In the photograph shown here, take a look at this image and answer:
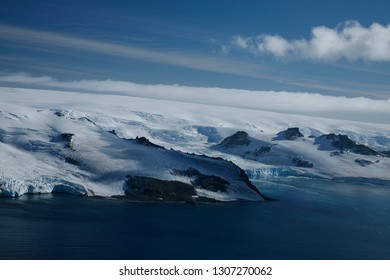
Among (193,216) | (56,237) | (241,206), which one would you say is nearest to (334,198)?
(241,206)

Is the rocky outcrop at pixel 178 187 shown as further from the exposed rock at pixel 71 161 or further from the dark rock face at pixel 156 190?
the exposed rock at pixel 71 161

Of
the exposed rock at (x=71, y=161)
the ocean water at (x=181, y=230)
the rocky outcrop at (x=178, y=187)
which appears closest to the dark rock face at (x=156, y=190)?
the rocky outcrop at (x=178, y=187)

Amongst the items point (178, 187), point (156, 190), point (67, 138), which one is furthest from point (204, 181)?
point (67, 138)

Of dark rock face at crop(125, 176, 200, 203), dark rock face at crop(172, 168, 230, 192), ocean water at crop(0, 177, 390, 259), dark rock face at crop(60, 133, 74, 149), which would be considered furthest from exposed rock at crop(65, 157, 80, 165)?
dark rock face at crop(172, 168, 230, 192)

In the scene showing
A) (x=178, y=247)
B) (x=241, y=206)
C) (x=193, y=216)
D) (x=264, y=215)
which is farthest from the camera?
(x=241, y=206)

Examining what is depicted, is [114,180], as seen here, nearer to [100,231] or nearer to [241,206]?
[241,206]

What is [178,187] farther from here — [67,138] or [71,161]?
[67,138]

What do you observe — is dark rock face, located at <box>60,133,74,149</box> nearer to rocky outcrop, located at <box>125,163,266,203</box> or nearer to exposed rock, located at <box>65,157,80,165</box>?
exposed rock, located at <box>65,157,80,165</box>
